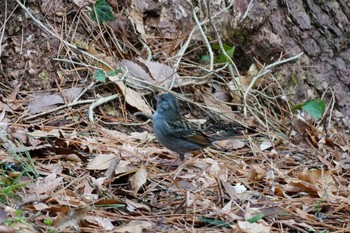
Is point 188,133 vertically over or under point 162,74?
under

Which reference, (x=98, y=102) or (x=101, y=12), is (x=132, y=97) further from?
(x=101, y=12)

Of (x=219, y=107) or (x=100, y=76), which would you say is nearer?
(x=100, y=76)

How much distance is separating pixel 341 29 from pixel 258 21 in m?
0.96

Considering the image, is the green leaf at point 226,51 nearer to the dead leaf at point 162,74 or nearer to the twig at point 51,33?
the dead leaf at point 162,74

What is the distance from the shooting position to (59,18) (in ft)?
20.2

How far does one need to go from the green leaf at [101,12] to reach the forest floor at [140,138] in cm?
10

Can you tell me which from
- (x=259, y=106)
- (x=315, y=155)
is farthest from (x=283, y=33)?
(x=315, y=155)

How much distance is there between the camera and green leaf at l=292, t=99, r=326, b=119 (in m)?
6.41

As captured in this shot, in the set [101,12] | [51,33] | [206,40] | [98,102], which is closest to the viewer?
[98,102]

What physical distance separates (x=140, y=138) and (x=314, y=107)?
1.88 m

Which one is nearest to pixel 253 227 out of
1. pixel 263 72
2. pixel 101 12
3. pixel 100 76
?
pixel 100 76

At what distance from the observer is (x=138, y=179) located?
14.7ft

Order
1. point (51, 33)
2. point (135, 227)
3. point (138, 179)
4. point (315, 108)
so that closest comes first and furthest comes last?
1. point (135, 227)
2. point (138, 179)
3. point (51, 33)
4. point (315, 108)

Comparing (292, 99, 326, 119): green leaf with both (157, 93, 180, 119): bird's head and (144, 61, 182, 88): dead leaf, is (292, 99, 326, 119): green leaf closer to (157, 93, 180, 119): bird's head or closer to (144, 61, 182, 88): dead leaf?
(144, 61, 182, 88): dead leaf
